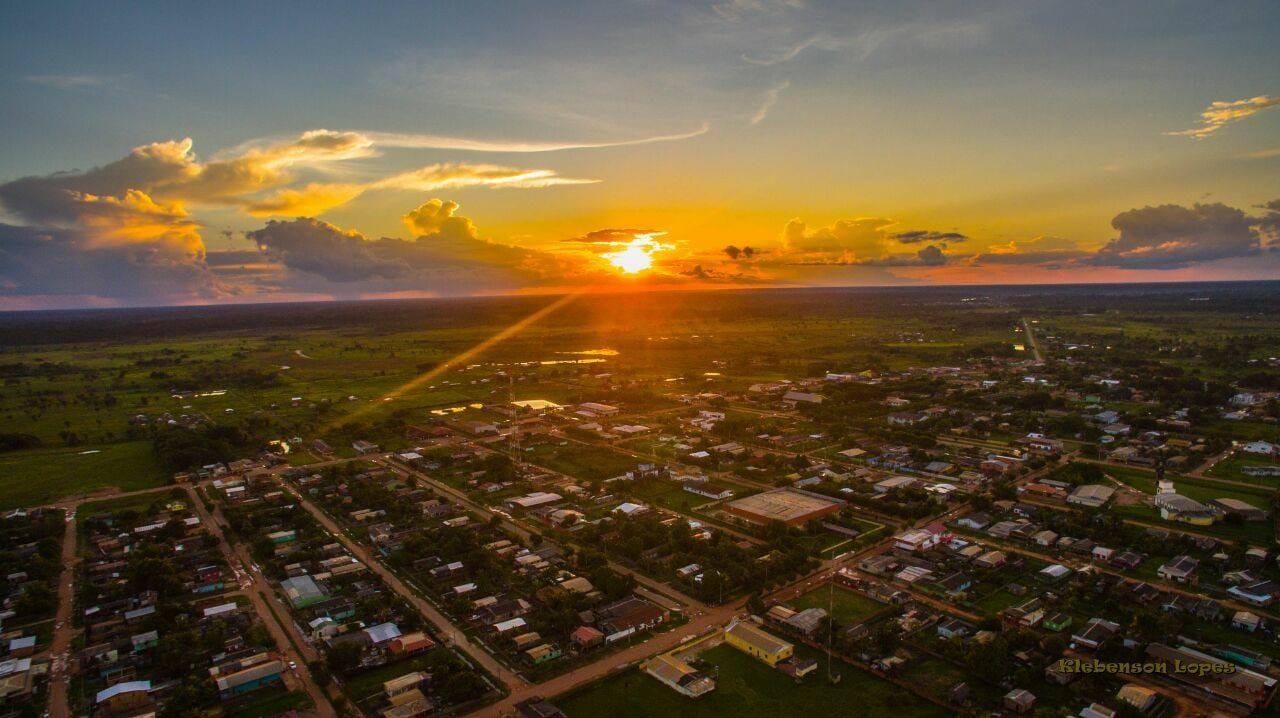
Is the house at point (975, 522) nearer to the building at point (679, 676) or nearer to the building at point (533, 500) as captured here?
the building at point (679, 676)

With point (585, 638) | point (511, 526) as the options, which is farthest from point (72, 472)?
point (585, 638)

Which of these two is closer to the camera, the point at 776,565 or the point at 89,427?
the point at 776,565

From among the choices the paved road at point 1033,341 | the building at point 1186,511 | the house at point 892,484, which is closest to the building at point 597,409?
the house at point 892,484

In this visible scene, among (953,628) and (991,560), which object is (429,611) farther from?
(991,560)

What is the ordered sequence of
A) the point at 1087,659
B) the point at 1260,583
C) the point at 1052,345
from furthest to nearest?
the point at 1052,345 < the point at 1260,583 < the point at 1087,659

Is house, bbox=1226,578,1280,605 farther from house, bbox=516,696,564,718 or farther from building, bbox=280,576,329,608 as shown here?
building, bbox=280,576,329,608

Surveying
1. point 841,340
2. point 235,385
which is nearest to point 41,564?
point 235,385

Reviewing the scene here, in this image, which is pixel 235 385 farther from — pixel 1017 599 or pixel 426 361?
pixel 1017 599
